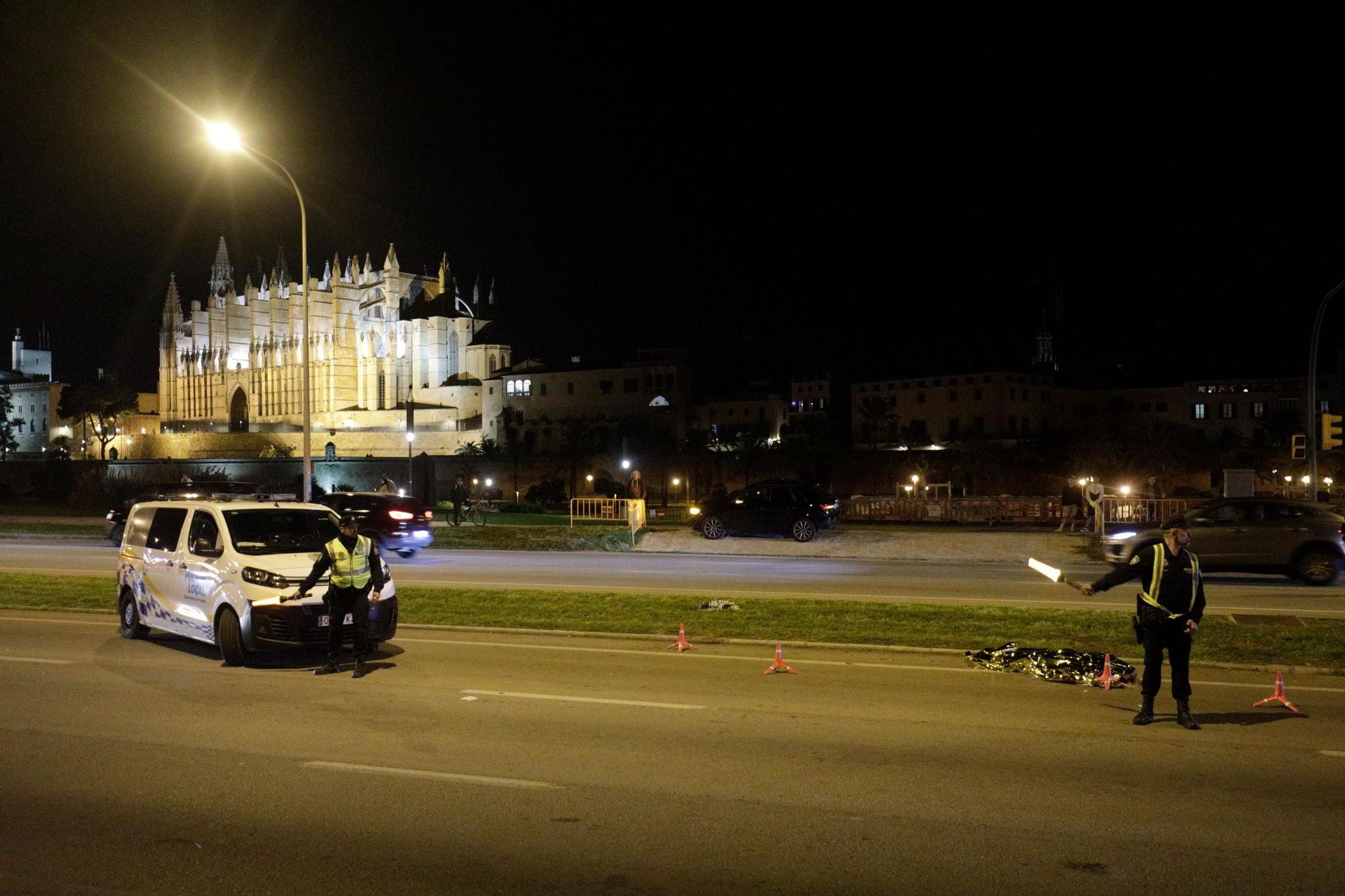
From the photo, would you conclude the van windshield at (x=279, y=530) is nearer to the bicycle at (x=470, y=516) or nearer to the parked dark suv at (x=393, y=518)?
the parked dark suv at (x=393, y=518)

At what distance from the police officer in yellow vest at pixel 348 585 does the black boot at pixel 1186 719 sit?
8.07 m

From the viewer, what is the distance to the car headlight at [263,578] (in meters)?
11.8

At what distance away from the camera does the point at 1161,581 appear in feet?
29.6

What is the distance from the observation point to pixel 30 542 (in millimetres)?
34531

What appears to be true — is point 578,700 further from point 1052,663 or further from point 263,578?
point 1052,663

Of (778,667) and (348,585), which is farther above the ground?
(348,585)

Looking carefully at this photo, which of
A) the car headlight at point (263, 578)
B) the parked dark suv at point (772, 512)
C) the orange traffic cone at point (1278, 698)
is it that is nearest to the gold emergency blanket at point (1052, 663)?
the orange traffic cone at point (1278, 698)

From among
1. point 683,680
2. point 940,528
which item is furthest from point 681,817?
point 940,528

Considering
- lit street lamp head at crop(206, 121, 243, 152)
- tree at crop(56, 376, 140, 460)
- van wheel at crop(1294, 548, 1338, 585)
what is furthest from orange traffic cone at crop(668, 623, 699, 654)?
tree at crop(56, 376, 140, 460)

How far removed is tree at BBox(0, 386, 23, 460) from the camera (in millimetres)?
133500

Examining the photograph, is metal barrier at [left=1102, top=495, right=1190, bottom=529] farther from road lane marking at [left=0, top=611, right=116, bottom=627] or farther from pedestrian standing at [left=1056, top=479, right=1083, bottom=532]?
road lane marking at [left=0, top=611, right=116, bottom=627]

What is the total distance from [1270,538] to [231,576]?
60.6 ft

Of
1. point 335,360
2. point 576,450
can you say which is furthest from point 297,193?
point 335,360

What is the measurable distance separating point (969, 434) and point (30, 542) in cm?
6665
